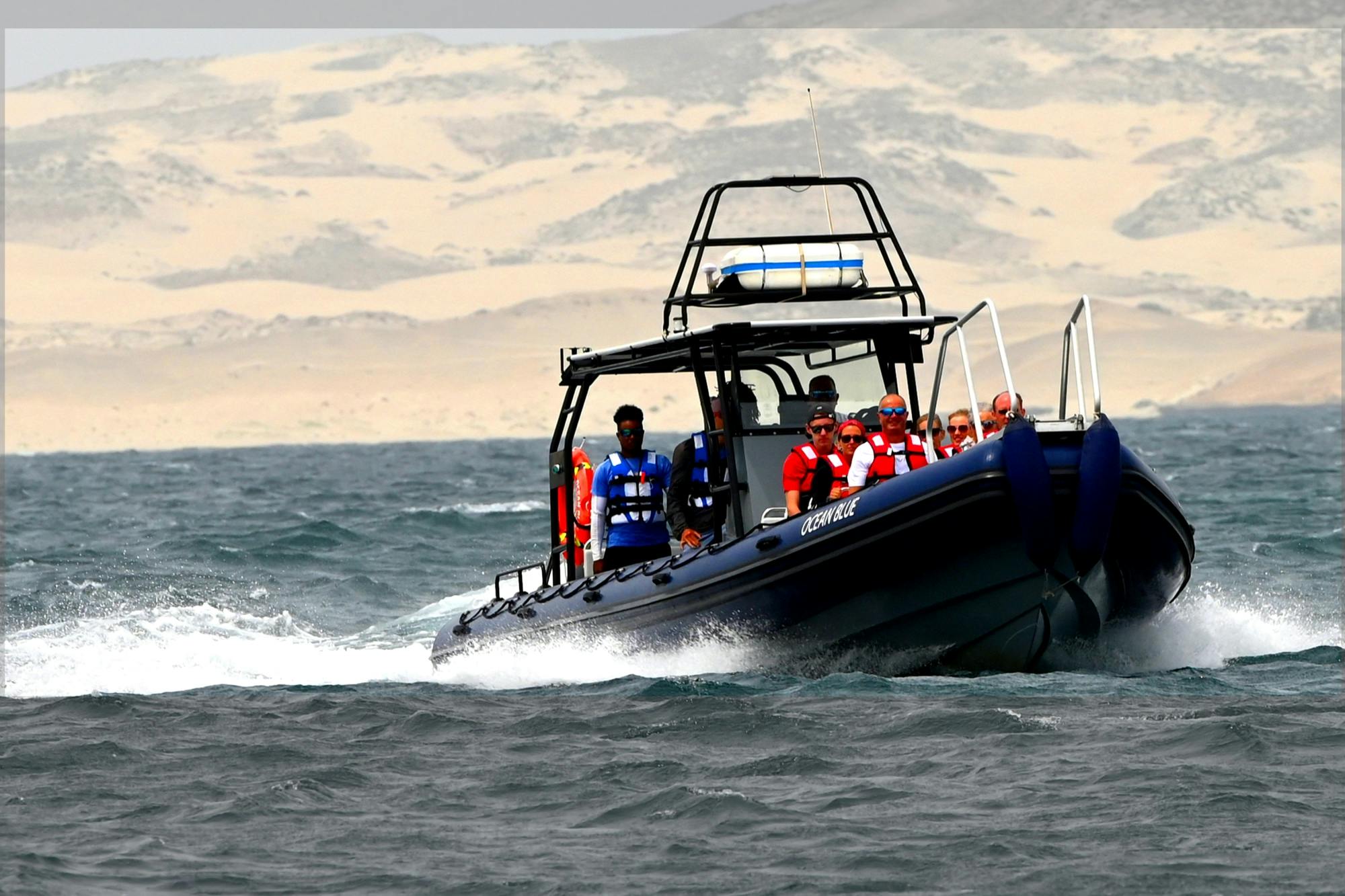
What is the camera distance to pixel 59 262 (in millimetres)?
128125

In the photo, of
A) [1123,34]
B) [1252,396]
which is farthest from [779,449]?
[1123,34]

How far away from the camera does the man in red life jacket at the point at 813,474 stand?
11172 mm

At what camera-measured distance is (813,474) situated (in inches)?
442

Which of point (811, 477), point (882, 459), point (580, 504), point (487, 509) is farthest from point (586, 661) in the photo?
point (487, 509)

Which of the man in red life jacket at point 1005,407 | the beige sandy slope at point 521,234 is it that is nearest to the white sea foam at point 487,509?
the man in red life jacket at point 1005,407

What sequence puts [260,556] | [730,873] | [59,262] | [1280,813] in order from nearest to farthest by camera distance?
[730,873] → [1280,813] → [260,556] → [59,262]

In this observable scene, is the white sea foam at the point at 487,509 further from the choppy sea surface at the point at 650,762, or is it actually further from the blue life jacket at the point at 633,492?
the blue life jacket at the point at 633,492

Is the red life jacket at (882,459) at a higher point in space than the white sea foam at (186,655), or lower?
higher

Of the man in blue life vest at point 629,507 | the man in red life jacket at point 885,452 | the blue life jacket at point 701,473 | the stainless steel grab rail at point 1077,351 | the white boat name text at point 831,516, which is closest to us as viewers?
the stainless steel grab rail at point 1077,351

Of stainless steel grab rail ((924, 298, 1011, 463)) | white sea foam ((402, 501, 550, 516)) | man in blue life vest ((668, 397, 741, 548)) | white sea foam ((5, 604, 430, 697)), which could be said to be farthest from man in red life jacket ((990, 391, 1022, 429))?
white sea foam ((402, 501, 550, 516))

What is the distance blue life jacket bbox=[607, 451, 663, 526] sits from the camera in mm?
12328

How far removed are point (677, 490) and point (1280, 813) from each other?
479cm

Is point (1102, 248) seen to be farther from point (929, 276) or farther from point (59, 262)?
point (59, 262)

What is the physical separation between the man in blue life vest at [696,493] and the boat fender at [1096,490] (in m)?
2.19
